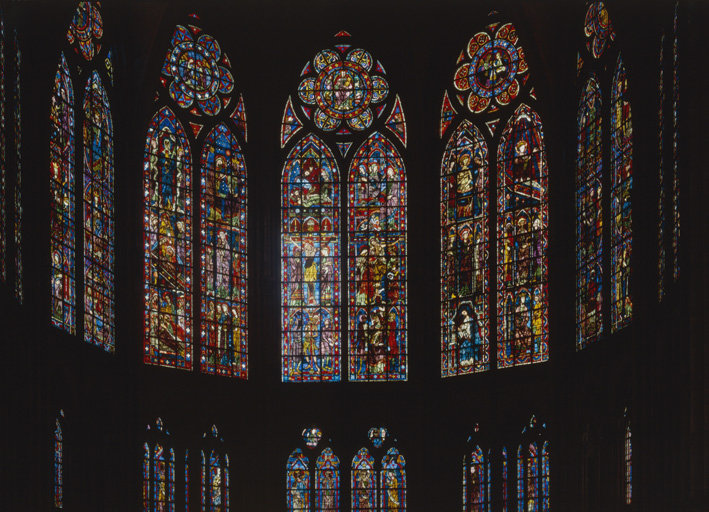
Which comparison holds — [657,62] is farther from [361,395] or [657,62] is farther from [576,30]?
[361,395]

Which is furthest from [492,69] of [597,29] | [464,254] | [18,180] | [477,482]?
[18,180]

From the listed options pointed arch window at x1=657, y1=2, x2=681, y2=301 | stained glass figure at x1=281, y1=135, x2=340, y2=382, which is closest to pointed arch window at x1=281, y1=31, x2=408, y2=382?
stained glass figure at x1=281, y1=135, x2=340, y2=382

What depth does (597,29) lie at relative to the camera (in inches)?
1330

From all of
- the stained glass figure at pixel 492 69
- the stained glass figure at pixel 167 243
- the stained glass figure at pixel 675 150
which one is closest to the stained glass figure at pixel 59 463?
the stained glass figure at pixel 167 243

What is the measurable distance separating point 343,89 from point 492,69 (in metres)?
2.68

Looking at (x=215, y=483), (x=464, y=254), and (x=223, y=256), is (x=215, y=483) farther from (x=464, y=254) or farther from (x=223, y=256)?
(x=464, y=254)

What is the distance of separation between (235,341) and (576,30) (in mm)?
7626

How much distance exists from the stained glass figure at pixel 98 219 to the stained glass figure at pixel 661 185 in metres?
8.97

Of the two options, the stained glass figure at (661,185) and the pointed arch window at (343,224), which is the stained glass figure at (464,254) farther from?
the stained glass figure at (661,185)

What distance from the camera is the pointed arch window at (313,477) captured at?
3525 cm

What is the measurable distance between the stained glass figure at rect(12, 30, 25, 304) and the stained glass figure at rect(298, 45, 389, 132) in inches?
299

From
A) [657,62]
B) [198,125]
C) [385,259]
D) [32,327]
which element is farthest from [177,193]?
[657,62]

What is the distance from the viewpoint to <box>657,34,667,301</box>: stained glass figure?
2971 cm

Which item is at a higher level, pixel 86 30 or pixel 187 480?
pixel 86 30
